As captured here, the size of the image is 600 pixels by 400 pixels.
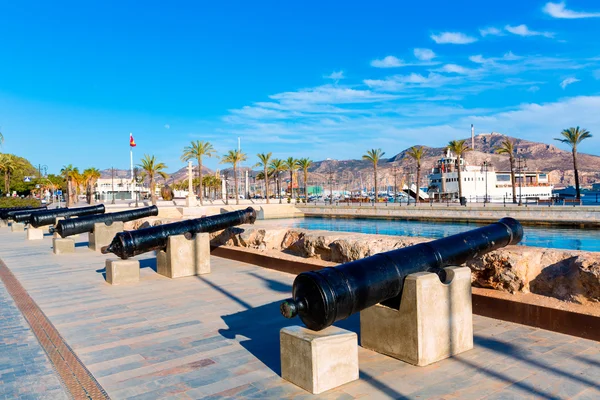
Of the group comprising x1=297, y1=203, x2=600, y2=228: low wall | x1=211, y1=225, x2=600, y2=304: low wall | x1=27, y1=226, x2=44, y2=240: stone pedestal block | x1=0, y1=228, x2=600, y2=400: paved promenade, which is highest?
x1=211, y1=225, x2=600, y2=304: low wall

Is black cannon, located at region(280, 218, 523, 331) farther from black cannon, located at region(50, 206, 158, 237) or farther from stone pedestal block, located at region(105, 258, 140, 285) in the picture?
black cannon, located at region(50, 206, 158, 237)

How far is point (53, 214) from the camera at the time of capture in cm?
1605

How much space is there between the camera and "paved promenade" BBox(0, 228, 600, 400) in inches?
145

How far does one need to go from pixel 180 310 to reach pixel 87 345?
5.04 ft

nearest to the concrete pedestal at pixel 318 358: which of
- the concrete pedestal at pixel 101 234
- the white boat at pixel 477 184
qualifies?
the concrete pedestal at pixel 101 234

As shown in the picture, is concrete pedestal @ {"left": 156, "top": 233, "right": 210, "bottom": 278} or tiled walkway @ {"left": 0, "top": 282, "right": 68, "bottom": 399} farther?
concrete pedestal @ {"left": 156, "top": 233, "right": 210, "bottom": 278}

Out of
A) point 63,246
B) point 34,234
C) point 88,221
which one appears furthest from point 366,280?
point 34,234

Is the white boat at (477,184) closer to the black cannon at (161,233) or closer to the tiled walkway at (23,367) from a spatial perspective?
the black cannon at (161,233)

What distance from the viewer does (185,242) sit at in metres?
8.90

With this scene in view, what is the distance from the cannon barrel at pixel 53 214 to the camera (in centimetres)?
1534

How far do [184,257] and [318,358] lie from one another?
5755 mm

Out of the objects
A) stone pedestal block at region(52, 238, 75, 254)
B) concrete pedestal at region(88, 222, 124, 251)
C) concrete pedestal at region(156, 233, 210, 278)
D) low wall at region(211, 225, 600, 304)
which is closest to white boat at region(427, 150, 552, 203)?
concrete pedestal at region(88, 222, 124, 251)

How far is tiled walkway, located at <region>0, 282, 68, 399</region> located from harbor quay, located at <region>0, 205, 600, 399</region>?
0.04 feet

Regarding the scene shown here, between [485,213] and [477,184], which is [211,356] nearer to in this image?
[485,213]
